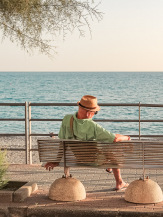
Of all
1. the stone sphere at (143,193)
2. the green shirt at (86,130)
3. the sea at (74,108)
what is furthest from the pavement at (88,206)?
the sea at (74,108)

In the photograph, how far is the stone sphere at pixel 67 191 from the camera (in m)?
7.98

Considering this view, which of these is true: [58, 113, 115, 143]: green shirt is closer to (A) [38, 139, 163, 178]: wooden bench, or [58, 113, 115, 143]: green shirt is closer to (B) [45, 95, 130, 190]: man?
(B) [45, 95, 130, 190]: man

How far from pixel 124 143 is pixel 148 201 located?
32.8 inches

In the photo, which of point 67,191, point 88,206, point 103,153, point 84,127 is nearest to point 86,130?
point 84,127

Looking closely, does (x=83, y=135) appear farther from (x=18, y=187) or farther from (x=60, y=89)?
(x=60, y=89)

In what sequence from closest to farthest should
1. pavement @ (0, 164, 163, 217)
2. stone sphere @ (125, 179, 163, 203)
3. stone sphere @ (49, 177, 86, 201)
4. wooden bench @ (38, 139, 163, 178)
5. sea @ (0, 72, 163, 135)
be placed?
pavement @ (0, 164, 163, 217), wooden bench @ (38, 139, 163, 178), stone sphere @ (125, 179, 163, 203), stone sphere @ (49, 177, 86, 201), sea @ (0, 72, 163, 135)

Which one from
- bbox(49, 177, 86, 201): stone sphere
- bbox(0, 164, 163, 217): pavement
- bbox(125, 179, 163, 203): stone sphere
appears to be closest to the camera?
bbox(0, 164, 163, 217): pavement

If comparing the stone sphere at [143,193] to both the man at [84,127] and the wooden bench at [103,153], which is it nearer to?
the wooden bench at [103,153]

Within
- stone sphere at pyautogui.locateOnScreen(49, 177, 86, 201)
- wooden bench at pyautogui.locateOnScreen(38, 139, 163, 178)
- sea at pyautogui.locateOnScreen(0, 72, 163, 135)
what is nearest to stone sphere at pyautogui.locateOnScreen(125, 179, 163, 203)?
wooden bench at pyautogui.locateOnScreen(38, 139, 163, 178)

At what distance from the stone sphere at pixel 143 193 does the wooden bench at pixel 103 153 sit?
233 mm

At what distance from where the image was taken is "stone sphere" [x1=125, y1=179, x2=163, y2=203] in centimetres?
780

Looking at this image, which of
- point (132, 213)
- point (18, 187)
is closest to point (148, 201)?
point (132, 213)

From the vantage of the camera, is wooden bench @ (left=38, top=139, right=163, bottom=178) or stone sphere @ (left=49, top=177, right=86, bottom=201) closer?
wooden bench @ (left=38, top=139, right=163, bottom=178)

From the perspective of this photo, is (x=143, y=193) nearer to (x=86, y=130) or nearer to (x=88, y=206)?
(x=88, y=206)
